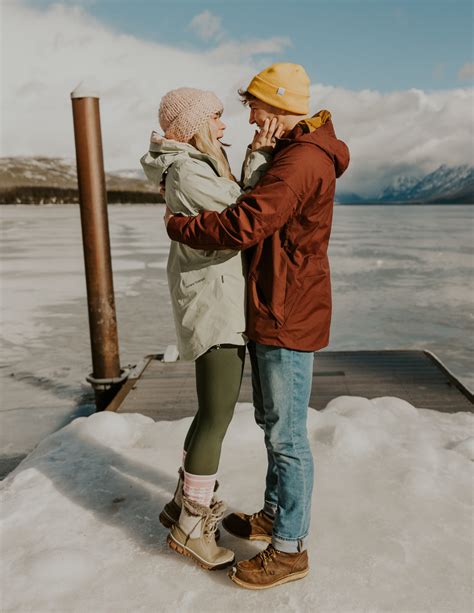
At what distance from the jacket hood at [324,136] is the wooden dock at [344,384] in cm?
303

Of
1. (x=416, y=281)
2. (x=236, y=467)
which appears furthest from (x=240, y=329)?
(x=416, y=281)

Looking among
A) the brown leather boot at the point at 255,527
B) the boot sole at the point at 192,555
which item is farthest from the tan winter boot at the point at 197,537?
the brown leather boot at the point at 255,527

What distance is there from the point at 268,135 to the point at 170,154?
1.15 feet

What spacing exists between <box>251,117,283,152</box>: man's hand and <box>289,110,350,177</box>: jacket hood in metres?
0.08

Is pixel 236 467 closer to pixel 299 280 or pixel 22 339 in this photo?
pixel 299 280

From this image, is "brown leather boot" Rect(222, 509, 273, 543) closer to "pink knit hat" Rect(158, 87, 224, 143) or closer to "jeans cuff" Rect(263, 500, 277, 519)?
"jeans cuff" Rect(263, 500, 277, 519)

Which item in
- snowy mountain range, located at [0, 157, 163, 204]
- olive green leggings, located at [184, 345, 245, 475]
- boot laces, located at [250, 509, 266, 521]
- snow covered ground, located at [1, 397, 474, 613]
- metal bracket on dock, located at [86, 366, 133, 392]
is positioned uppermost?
olive green leggings, located at [184, 345, 245, 475]

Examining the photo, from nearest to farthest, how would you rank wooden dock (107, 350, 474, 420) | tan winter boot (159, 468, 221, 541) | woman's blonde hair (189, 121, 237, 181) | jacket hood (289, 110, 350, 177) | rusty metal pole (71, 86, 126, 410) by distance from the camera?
jacket hood (289, 110, 350, 177) → woman's blonde hair (189, 121, 237, 181) → tan winter boot (159, 468, 221, 541) → wooden dock (107, 350, 474, 420) → rusty metal pole (71, 86, 126, 410)

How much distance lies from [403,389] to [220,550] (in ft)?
10.8

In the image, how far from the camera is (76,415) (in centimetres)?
600

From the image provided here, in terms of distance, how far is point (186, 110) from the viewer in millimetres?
2111

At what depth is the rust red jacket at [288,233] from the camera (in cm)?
196

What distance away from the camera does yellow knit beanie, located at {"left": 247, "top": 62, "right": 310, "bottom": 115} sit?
6.77 feet

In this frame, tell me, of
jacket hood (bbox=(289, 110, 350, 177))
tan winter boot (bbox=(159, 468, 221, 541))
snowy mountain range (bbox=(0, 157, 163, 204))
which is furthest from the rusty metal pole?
snowy mountain range (bbox=(0, 157, 163, 204))
